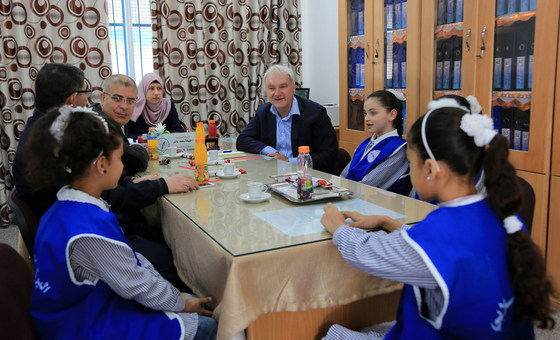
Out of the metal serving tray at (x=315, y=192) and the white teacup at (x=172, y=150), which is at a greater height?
the white teacup at (x=172, y=150)

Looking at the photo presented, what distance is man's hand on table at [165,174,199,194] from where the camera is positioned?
188 cm

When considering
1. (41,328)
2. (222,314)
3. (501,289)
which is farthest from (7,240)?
(501,289)

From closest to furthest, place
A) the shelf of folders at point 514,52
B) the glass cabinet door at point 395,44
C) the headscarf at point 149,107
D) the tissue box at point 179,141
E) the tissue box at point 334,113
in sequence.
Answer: the shelf of folders at point 514,52, the tissue box at point 179,141, the glass cabinet door at point 395,44, the headscarf at point 149,107, the tissue box at point 334,113

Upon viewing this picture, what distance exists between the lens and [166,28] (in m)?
4.29

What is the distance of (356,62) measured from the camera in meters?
3.80

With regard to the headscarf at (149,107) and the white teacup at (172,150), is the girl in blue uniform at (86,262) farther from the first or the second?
the headscarf at (149,107)

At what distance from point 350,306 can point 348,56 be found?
2.82 m

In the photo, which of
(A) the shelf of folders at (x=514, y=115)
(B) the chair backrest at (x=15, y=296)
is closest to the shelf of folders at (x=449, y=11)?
(A) the shelf of folders at (x=514, y=115)

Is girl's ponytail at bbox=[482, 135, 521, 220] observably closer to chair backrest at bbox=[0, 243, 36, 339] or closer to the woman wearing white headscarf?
chair backrest at bbox=[0, 243, 36, 339]

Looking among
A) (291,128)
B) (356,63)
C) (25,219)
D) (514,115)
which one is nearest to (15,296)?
(25,219)

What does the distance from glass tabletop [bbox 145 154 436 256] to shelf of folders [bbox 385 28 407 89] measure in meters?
1.55

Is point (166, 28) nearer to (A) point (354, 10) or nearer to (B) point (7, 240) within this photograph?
(A) point (354, 10)

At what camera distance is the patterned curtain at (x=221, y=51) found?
433 centimetres

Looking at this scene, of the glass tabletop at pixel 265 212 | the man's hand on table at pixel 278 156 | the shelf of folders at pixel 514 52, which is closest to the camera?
the glass tabletop at pixel 265 212
